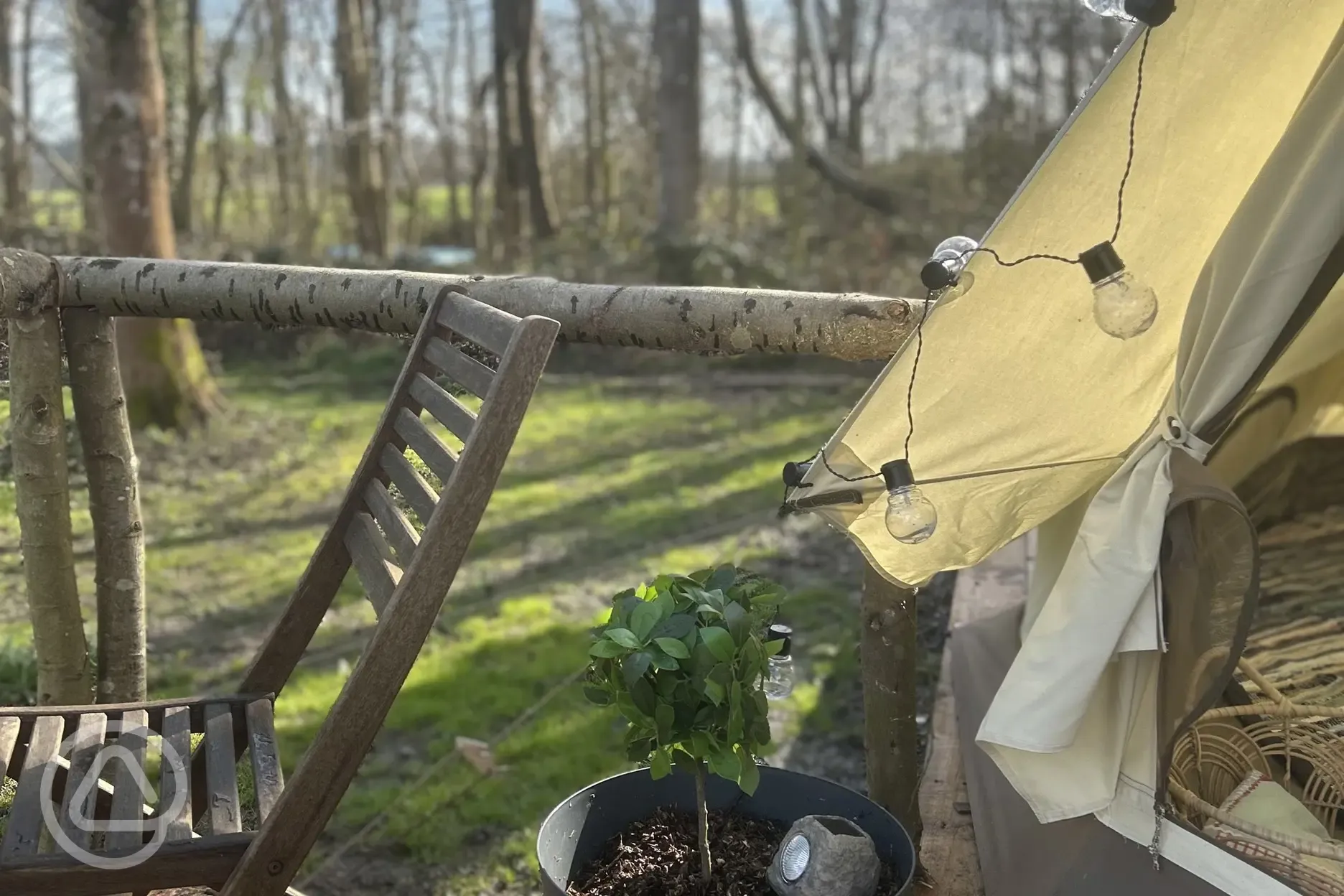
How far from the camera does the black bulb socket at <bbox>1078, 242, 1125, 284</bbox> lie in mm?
1494

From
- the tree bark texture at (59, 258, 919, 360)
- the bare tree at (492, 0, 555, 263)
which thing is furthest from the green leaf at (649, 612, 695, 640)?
the bare tree at (492, 0, 555, 263)

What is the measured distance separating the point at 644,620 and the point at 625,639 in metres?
0.04

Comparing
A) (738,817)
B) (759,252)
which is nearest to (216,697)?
(738,817)

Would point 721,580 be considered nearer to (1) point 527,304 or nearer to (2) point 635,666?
(2) point 635,666

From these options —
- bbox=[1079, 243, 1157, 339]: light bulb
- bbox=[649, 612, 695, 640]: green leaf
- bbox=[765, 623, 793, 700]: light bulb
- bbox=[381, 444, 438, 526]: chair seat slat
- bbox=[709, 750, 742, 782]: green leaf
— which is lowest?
bbox=[709, 750, 742, 782]: green leaf

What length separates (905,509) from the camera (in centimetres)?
163

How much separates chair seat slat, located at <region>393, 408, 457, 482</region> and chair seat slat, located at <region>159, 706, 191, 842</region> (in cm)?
63

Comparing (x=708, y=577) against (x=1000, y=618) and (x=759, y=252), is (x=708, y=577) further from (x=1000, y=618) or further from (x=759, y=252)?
(x=759, y=252)

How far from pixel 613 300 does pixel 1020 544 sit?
233 cm

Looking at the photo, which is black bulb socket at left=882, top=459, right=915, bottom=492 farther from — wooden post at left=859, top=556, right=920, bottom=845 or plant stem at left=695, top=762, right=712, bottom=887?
plant stem at left=695, top=762, right=712, bottom=887

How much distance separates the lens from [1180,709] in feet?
4.85

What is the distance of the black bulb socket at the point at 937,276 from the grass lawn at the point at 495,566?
1675 mm

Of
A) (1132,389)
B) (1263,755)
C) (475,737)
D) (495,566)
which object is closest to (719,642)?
(1132,389)

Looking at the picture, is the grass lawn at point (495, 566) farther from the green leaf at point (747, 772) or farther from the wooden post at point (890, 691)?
the green leaf at point (747, 772)
